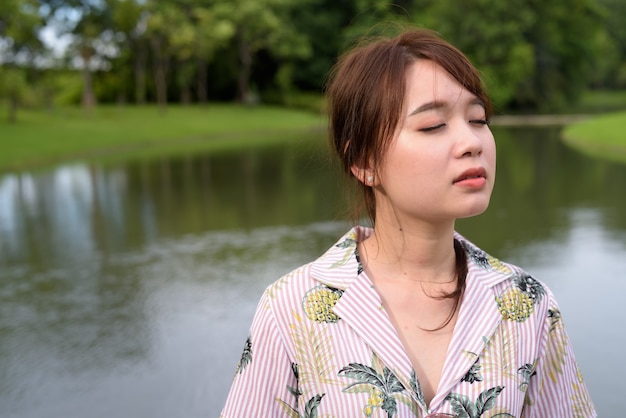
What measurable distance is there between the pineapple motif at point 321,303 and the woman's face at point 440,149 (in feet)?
0.66

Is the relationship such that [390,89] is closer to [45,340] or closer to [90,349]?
[90,349]

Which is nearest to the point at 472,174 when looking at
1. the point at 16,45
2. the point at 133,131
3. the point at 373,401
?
the point at 373,401

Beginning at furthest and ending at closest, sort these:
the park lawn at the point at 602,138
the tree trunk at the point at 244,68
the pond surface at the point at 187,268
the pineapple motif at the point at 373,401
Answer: the tree trunk at the point at 244,68
the park lawn at the point at 602,138
the pond surface at the point at 187,268
the pineapple motif at the point at 373,401


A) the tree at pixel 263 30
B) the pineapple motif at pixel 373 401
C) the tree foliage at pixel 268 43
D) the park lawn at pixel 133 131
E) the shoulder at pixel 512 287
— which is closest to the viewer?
the pineapple motif at pixel 373 401

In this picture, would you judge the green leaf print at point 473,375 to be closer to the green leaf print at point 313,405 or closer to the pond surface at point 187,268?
the green leaf print at point 313,405

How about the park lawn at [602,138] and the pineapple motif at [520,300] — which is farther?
the park lawn at [602,138]

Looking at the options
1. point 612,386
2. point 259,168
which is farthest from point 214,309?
point 259,168

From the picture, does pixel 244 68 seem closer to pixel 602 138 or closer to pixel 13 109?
pixel 13 109

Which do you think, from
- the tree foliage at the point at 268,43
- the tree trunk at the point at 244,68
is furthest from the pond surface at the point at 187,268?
the tree trunk at the point at 244,68

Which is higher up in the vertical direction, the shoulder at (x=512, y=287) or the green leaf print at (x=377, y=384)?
the shoulder at (x=512, y=287)

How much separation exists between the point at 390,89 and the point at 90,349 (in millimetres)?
3301

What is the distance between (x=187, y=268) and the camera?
18.7ft

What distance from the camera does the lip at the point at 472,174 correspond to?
1147mm

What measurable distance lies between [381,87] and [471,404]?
1.71 ft
